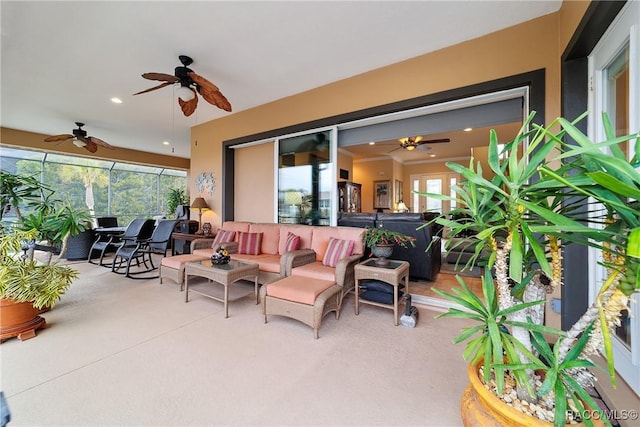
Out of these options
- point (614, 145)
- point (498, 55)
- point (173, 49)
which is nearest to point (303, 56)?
point (173, 49)

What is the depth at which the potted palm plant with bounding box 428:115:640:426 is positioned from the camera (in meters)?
0.76

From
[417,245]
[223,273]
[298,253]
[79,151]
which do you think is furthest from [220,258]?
[79,151]

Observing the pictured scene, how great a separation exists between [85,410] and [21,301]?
1522 mm

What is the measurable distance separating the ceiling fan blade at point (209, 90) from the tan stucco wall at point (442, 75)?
53.1 inches

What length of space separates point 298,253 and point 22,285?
8.49 ft

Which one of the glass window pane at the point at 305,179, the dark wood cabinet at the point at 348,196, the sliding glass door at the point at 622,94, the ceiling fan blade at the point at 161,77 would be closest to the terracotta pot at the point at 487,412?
the sliding glass door at the point at 622,94

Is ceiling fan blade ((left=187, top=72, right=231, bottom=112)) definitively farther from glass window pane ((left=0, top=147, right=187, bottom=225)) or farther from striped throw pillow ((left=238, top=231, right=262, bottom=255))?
glass window pane ((left=0, top=147, right=187, bottom=225))

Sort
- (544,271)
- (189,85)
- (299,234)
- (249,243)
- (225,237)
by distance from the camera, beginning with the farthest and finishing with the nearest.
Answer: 1. (225,237)
2. (249,243)
3. (299,234)
4. (189,85)
5. (544,271)

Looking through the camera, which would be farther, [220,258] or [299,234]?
[299,234]

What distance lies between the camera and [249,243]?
4.02m

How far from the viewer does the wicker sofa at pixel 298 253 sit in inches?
115

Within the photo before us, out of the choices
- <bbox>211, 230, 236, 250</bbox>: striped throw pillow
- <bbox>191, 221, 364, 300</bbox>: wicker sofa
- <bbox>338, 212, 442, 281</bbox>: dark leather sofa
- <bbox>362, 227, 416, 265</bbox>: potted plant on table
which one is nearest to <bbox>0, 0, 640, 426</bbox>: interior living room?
<bbox>338, 212, 442, 281</bbox>: dark leather sofa

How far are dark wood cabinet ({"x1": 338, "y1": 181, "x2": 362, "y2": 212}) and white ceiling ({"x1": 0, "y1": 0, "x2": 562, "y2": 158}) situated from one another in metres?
3.35

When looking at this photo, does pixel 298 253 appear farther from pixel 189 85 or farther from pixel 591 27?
pixel 591 27
